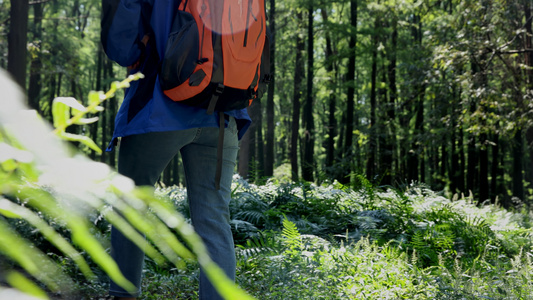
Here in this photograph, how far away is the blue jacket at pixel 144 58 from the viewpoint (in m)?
2.24

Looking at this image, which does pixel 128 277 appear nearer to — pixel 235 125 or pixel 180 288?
pixel 235 125

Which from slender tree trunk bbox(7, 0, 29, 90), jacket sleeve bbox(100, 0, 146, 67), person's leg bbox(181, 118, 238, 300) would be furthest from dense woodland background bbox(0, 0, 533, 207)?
jacket sleeve bbox(100, 0, 146, 67)

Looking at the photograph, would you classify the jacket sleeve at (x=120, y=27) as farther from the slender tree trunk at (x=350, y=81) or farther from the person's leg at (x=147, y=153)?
the slender tree trunk at (x=350, y=81)

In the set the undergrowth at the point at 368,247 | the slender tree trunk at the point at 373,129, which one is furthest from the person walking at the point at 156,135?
the slender tree trunk at the point at 373,129

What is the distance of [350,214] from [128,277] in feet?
12.0

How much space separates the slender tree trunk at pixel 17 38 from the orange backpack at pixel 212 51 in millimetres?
6537

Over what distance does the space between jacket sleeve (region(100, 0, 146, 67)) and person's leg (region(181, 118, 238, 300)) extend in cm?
54

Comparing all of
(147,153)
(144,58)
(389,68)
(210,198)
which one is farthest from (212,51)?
(389,68)

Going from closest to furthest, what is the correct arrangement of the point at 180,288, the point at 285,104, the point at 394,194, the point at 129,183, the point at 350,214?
the point at 129,183
the point at 180,288
the point at 350,214
the point at 394,194
the point at 285,104

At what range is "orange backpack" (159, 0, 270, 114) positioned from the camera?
2209 millimetres

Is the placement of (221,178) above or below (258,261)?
above

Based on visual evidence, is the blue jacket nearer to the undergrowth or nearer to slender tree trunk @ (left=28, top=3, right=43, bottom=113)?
Result: the undergrowth

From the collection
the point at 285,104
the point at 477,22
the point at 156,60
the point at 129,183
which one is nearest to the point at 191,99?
the point at 156,60

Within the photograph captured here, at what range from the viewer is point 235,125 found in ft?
8.49
